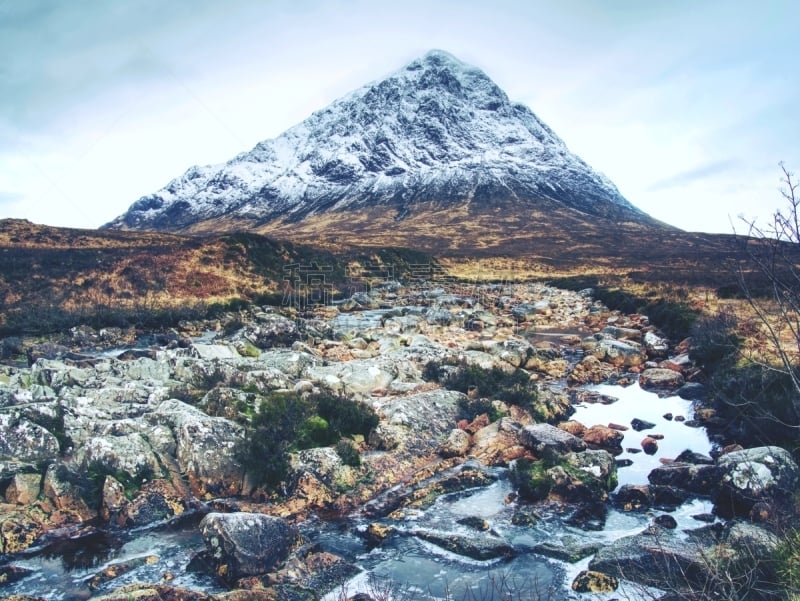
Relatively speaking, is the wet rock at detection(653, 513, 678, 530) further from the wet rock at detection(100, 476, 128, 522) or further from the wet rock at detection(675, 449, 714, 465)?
the wet rock at detection(100, 476, 128, 522)

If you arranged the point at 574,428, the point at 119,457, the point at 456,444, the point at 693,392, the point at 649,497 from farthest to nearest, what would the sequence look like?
the point at 693,392 < the point at 574,428 < the point at 456,444 < the point at 119,457 < the point at 649,497

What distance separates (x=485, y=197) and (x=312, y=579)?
162 meters

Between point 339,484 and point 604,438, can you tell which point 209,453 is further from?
point 604,438

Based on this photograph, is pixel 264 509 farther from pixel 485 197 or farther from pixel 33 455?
pixel 485 197

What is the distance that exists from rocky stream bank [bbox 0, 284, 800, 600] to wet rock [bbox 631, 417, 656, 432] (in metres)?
0.04

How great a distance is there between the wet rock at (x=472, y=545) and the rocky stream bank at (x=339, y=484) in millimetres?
27

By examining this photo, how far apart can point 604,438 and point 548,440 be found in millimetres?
1799

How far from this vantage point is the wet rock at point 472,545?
8.24 m

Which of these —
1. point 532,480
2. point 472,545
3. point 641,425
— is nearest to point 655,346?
point 641,425

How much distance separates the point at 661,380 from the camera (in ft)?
56.9

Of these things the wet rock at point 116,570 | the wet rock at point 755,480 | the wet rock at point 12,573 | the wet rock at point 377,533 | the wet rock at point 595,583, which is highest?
the wet rock at point 755,480

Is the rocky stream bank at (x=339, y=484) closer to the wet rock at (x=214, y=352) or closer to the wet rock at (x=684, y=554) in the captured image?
the wet rock at (x=684, y=554)

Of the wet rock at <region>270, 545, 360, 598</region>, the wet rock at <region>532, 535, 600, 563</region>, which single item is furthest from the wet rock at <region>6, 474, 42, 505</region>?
the wet rock at <region>532, 535, 600, 563</region>

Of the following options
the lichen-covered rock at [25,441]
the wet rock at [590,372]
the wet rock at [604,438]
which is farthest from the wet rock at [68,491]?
the wet rock at [590,372]
